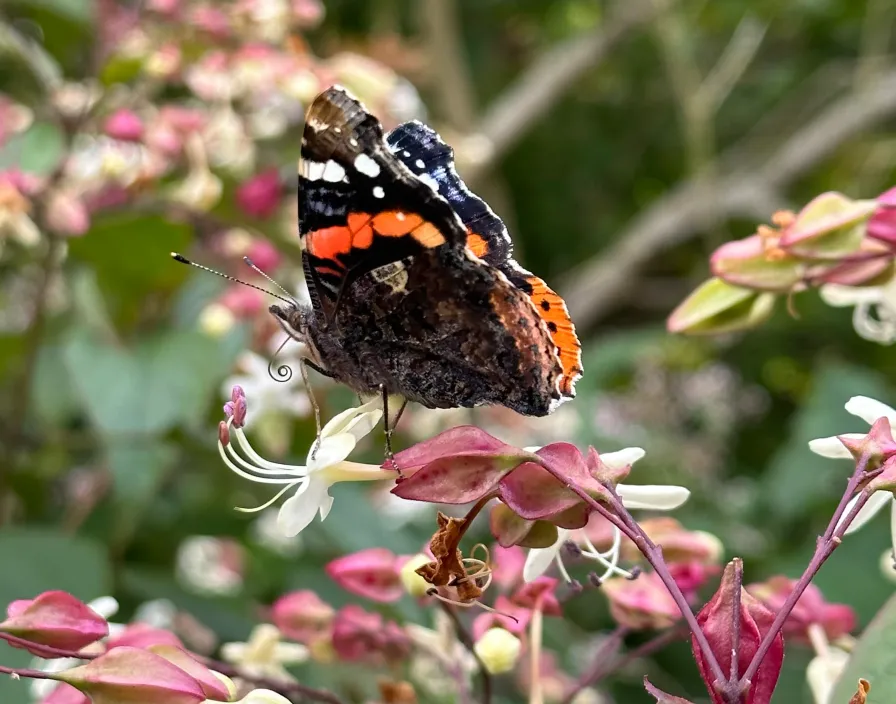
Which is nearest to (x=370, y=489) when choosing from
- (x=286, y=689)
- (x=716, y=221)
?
(x=286, y=689)

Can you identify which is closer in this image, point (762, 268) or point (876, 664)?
point (876, 664)

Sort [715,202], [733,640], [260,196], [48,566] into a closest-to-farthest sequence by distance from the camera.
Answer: [733,640]
[48,566]
[260,196]
[715,202]

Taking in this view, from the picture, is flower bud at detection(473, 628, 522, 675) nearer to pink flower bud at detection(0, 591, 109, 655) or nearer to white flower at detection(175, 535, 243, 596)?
pink flower bud at detection(0, 591, 109, 655)

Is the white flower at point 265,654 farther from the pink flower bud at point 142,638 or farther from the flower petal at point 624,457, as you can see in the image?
the flower petal at point 624,457

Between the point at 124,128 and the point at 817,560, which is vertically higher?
the point at 124,128

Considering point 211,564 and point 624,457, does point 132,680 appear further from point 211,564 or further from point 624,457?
point 211,564

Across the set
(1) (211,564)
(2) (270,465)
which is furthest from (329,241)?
(1) (211,564)

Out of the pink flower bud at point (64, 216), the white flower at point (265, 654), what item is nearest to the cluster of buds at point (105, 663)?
the white flower at point (265, 654)
